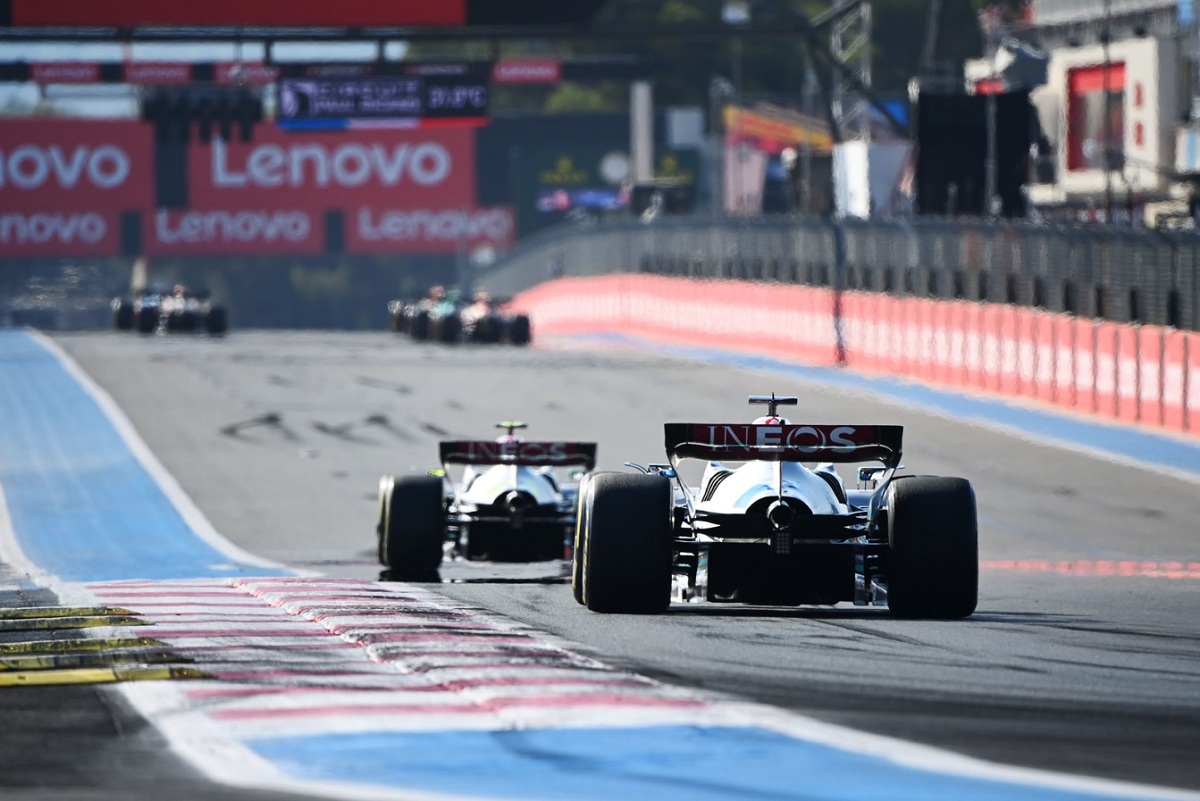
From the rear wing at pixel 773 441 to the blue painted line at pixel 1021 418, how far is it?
12234 millimetres

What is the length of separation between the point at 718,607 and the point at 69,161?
258ft

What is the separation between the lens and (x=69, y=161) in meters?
89.3

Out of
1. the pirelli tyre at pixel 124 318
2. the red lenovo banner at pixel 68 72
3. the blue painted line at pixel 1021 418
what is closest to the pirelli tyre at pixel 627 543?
the blue painted line at pixel 1021 418

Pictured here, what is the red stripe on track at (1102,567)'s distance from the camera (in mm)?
18234

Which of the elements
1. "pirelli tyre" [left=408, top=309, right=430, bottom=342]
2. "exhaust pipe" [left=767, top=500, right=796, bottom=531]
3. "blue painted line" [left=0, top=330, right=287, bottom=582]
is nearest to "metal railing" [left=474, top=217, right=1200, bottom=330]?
"pirelli tyre" [left=408, top=309, right=430, bottom=342]

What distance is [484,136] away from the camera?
9356cm

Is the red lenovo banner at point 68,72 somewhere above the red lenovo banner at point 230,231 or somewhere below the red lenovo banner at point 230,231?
above

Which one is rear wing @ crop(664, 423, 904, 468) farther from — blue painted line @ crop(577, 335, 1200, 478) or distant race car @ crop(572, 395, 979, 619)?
blue painted line @ crop(577, 335, 1200, 478)

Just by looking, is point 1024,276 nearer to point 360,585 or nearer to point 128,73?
point 360,585

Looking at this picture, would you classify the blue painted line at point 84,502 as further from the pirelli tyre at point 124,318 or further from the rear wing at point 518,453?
the pirelli tyre at point 124,318

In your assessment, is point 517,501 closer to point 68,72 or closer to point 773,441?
point 773,441

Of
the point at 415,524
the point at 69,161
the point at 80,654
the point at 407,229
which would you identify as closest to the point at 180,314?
the point at 69,161

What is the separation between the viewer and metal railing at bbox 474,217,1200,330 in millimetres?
28672

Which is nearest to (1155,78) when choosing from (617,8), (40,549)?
(40,549)
